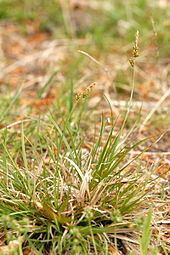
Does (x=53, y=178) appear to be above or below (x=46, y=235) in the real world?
above

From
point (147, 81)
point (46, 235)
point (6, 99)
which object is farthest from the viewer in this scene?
point (147, 81)

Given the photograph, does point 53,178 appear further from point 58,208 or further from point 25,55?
point 25,55

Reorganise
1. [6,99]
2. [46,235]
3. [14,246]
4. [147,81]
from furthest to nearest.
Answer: [147,81] < [6,99] < [46,235] < [14,246]

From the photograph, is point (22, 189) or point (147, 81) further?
point (147, 81)

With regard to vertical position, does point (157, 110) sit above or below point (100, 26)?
below

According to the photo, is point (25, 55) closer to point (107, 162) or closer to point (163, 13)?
point (163, 13)

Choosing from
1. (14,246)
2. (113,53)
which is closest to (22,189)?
(14,246)

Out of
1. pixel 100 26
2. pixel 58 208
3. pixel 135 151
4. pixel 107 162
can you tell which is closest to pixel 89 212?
pixel 58 208

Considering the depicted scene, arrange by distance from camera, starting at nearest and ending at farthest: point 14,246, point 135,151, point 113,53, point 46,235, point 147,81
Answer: point 14,246 → point 46,235 → point 135,151 → point 147,81 → point 113,53

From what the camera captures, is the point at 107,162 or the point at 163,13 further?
the point at 163,13
